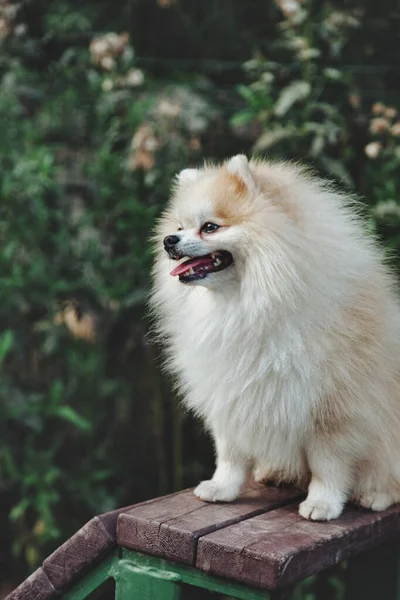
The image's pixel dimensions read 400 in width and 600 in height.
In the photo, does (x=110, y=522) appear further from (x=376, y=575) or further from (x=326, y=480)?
(x=376, y=575)

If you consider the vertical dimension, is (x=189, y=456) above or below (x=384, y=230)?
below

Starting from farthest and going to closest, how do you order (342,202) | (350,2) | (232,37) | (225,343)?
1. (232,37)
2. (350,2)
3. (342,202)
4. (225,343)

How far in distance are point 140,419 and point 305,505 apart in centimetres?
183

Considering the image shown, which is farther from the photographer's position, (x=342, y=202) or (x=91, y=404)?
(x=91, y=404)

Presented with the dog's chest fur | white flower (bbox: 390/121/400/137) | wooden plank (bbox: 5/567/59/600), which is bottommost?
wooden plank (bbox: 5/567/59/600)

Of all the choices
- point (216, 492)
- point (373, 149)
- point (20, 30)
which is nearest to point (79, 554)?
point (216, 492)

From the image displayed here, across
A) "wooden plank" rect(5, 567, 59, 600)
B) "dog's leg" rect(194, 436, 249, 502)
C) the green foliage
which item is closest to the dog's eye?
"dog's leg" rect(194, 436, 249, 502)

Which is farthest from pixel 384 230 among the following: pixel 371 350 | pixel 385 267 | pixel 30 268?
pixel 30 268

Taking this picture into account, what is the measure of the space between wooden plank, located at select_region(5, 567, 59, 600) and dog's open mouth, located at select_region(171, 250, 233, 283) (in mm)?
802

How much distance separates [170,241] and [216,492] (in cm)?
68

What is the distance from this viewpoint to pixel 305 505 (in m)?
2.19

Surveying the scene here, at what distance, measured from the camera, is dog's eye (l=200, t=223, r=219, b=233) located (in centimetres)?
208

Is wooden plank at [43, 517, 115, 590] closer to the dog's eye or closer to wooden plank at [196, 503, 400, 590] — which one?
wooden plank at [196, 503, 400, 590]

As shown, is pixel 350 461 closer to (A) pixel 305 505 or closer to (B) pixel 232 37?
(A) pixel 305 505
